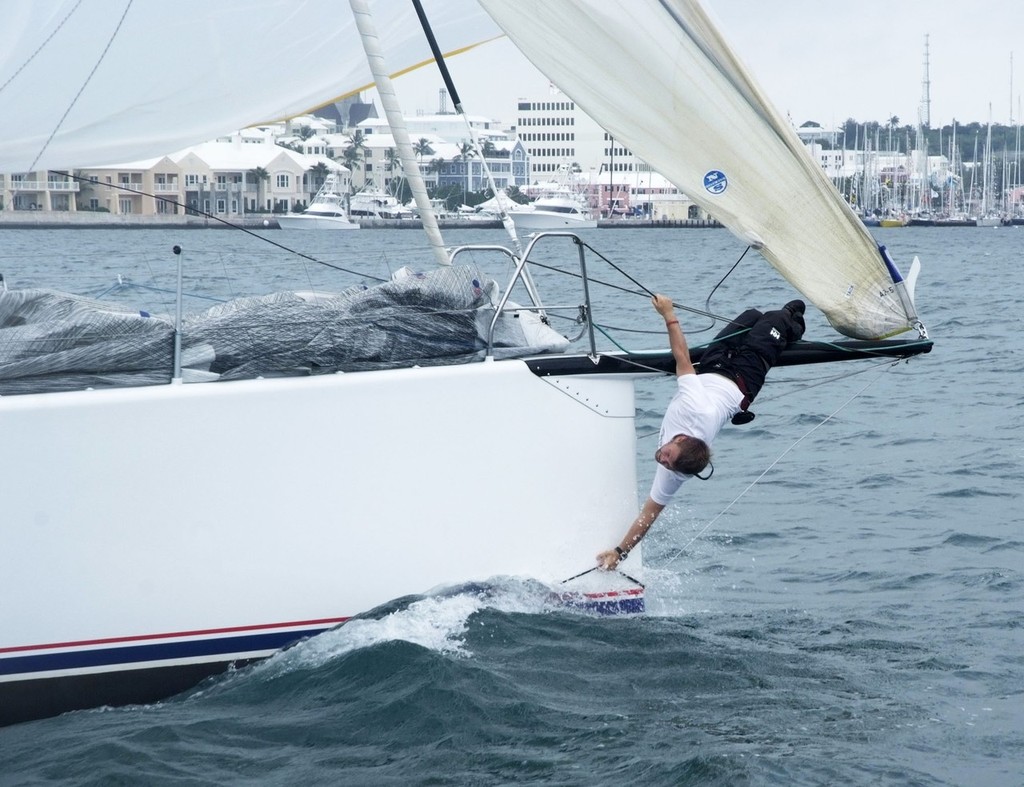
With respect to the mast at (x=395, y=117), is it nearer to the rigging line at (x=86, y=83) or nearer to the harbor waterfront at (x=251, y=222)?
the rigging line at (x=86, y=83)

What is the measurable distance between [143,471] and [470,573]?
1173 mm

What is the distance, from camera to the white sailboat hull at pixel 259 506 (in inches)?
175

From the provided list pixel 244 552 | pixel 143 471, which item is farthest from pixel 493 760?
pixel 143 471

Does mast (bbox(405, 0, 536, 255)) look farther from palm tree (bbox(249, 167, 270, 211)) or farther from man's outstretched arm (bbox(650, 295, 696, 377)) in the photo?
palm tree (bbox(249, 167, 270, 211))

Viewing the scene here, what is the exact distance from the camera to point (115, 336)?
4.72 metres

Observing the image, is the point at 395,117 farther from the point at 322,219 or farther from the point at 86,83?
the point at 322,219

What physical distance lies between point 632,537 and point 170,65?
2.86m

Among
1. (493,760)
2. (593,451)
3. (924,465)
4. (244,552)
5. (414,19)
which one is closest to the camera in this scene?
(493,760)

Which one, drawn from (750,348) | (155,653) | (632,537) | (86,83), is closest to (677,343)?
(750,348)

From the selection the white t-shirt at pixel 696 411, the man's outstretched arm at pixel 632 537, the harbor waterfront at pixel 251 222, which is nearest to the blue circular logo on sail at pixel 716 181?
the white t-shirt at pixel 696 411

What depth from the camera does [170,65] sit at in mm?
5883

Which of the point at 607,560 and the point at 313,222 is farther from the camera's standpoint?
the point at 313,222

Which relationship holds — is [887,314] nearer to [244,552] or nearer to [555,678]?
[555,678]

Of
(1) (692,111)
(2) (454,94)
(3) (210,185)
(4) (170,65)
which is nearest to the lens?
(1) (692,111)
